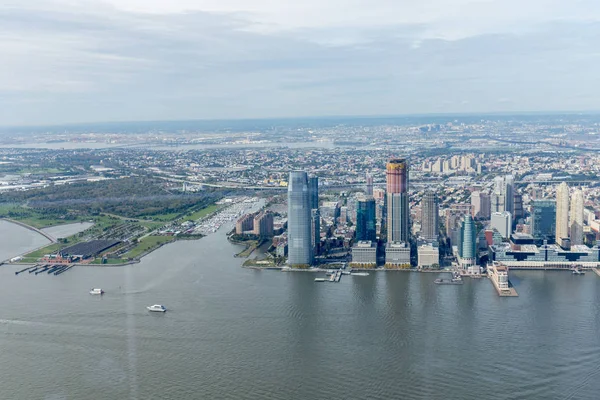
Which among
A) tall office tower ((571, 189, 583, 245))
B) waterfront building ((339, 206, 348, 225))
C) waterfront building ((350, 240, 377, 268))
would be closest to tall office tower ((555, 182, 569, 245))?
tall office tower ((571, 189, 583, 245))

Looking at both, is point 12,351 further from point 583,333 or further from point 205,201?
point 205,201

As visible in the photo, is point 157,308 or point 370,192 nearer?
point 157,308

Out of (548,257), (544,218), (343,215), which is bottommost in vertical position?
(548,257)

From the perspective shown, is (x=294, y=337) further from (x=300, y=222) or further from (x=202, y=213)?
(x=202, y=213)

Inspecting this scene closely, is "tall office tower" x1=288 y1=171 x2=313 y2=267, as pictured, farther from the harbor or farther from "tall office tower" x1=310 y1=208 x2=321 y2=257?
the harbor

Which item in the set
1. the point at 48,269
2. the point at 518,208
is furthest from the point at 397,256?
the point at 48,269

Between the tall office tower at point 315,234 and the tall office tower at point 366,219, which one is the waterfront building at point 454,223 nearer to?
the tall office tower at point 366,219

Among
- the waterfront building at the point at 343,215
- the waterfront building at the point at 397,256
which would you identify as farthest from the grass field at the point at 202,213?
the waterfront building at the point at 397,256
